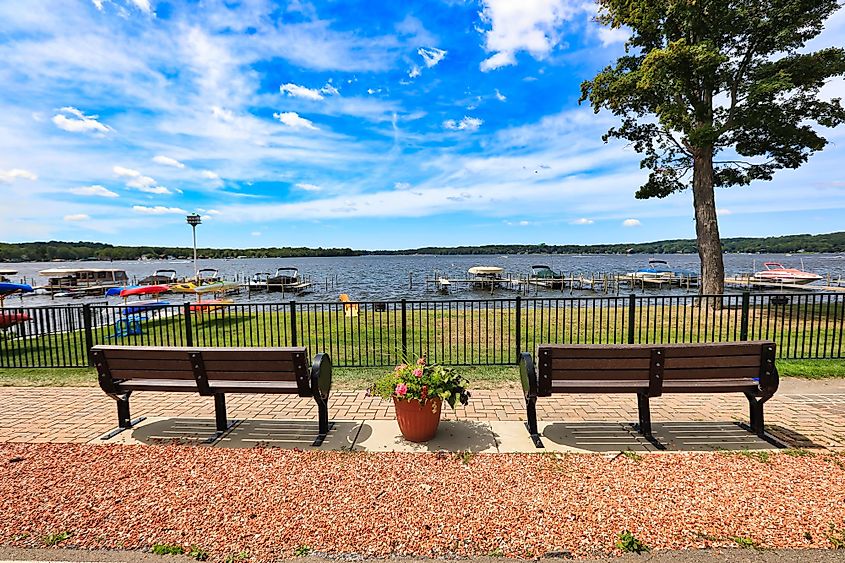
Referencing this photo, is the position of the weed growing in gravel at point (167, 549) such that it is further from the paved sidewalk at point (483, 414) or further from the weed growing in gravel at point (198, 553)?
the paved sidewalk at point (483, 414)

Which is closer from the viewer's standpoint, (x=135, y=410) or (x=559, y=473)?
(x=559, y=473)

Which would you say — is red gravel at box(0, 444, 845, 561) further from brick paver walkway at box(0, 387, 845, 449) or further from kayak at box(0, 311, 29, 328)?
kayak at box(0, 311, 29, 328)

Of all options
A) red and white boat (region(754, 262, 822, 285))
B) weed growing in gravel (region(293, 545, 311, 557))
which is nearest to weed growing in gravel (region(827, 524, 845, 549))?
weed growing in gravel (region(293, 545, 311, 557))

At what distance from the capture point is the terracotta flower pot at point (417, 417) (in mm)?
4336

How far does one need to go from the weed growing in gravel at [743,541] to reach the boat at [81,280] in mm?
52851

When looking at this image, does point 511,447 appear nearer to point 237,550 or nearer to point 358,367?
point 237,550

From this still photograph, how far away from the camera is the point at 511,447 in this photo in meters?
4.25

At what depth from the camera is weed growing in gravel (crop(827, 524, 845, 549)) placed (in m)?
2.65

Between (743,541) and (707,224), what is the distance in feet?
53.2

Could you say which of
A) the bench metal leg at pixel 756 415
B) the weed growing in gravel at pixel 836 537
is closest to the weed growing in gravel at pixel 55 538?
the weed growing in gravel at pixel 836 537

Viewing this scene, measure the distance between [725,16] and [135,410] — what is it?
1868cm

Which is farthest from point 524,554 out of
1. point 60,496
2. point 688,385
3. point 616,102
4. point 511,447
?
point 616,102

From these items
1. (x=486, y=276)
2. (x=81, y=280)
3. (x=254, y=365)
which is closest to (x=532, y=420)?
(x=254, y=365)

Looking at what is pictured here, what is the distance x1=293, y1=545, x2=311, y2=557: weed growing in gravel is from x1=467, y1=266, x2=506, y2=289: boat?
44.9 meters
